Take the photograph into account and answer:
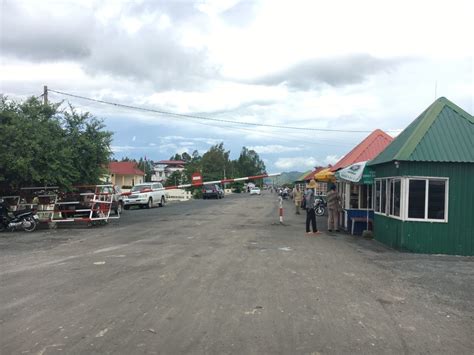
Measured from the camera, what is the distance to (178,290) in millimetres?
7957

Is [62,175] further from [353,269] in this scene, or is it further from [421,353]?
[421,353]

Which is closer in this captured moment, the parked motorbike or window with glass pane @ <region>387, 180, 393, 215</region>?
window with glass pane @ <region>387, 180, 393, 215</region>

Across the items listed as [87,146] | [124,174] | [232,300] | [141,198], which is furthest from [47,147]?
[124,174]

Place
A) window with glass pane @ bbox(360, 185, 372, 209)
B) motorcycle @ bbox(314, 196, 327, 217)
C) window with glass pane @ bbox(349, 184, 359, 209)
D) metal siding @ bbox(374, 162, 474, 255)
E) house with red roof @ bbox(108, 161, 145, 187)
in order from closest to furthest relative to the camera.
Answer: metal siding @ bbox(374, 162, 474, 255) < window with glass pane @ bbox(360, 185, 372, 209) < window with glass pane @ bbox(349, 184, 359, 209) < motorcycle @ bbox(314, 196, 327, 217) < house with red roof @ bbox(108, 161, 145, 187)

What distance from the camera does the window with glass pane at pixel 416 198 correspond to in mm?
13273

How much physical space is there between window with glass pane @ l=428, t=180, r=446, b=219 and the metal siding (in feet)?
0.59

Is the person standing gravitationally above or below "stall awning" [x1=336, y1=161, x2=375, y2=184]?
below

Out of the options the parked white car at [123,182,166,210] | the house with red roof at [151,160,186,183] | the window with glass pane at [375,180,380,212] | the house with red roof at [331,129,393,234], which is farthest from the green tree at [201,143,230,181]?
the window with glass pane at [375,180,380,212]

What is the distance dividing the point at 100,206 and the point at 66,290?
12.8m

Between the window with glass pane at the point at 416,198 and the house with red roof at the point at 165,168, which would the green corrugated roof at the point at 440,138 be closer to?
the window with glass pane at the point at 416,198

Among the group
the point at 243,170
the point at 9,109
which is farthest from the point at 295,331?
the point at 243,170

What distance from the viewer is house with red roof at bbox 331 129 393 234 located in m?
18.6

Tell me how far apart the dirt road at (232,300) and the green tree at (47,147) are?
5581mm

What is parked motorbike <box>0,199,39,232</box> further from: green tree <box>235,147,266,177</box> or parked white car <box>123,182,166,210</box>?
green tree <box>235,147,266,177</box>
